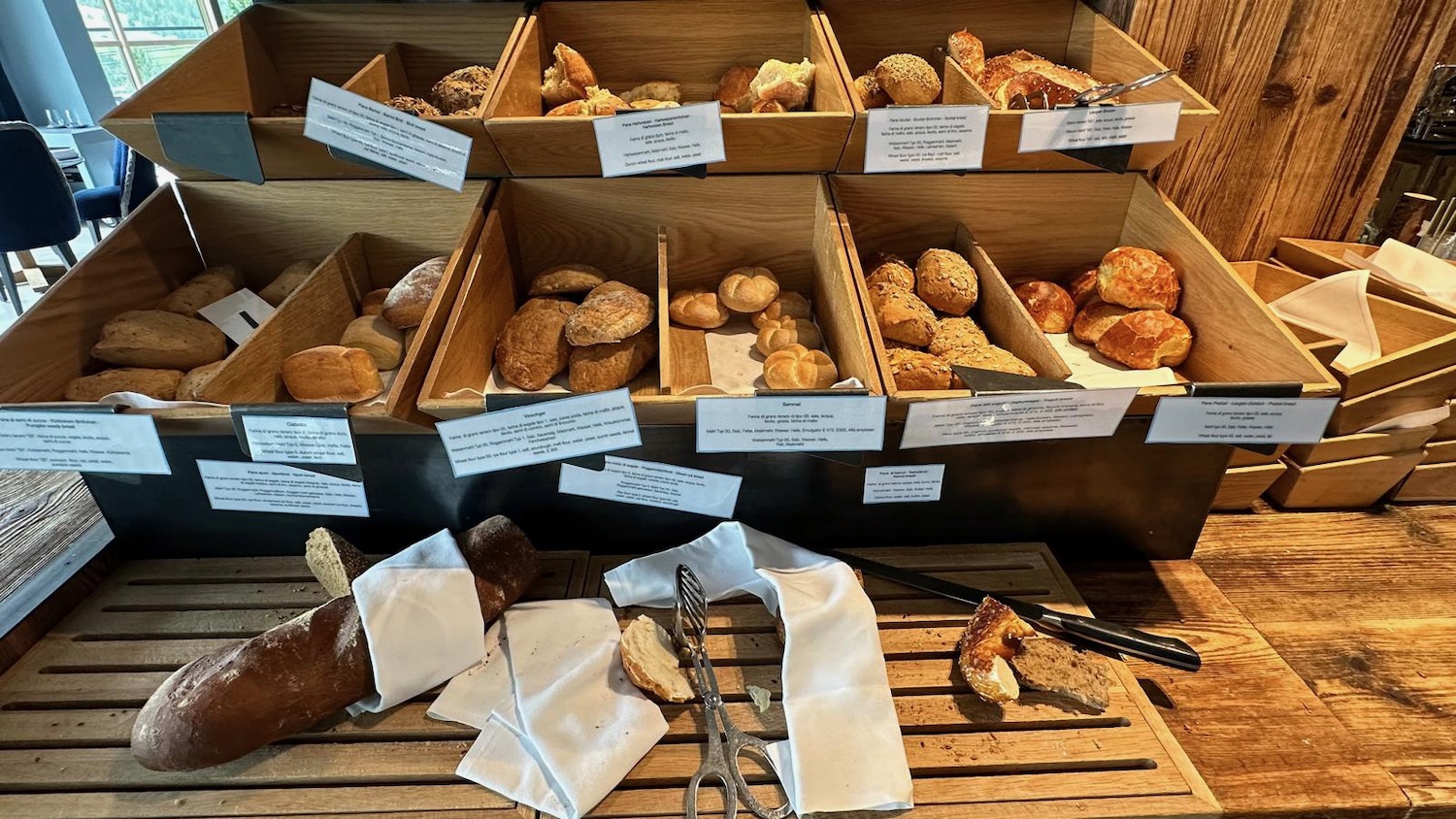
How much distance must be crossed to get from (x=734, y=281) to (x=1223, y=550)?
113cm

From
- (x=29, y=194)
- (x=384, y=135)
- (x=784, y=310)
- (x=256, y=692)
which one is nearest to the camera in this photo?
(x=256, y=692)

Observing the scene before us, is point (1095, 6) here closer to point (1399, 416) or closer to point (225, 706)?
point (1399, 416)

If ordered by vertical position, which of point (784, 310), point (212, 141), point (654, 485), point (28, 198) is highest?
point (212, 141)

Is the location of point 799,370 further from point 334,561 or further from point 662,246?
point 334,561

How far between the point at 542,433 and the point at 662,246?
1.96 feet

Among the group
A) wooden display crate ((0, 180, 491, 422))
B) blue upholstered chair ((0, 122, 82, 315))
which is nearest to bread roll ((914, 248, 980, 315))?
wooden display crate ((0, 180, 491, 422))

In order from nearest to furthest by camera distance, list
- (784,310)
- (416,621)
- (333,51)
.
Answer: (416,621) < (784,310) < (333,51)

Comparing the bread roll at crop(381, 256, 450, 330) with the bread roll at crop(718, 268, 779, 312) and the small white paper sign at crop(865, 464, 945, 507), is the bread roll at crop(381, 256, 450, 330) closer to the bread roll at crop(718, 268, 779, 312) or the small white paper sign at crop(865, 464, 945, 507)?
the bread roll at crop(718, 268, 779, 312)

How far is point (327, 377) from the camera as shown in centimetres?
121

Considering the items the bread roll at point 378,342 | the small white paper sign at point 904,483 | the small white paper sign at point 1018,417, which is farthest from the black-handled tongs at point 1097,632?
the bread roll at point 378,342

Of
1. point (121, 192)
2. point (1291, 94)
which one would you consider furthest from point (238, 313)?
point (121, 192)

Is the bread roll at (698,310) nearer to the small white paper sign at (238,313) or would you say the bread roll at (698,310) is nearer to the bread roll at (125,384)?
the small white paper sign at (238,313)

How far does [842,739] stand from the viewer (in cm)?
100

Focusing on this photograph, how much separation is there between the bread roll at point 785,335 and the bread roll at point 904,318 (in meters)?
0.14
